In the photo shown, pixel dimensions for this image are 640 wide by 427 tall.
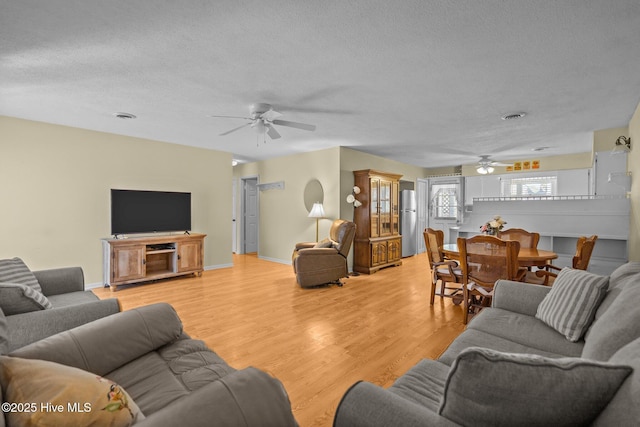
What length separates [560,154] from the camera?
6594mm

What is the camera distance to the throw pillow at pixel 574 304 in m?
1.72

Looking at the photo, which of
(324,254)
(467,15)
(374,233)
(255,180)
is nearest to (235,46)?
(467,15)

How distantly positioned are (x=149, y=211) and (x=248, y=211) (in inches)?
121

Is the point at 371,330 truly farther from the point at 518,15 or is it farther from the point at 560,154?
the point at 560,154

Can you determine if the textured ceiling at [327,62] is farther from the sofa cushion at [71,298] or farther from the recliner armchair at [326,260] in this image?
the sofa cushion at [71,298]

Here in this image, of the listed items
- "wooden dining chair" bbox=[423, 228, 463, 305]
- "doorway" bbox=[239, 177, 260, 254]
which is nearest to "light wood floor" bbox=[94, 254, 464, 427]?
"wooden dining chair" bbox=[423, 228, 463, 305]

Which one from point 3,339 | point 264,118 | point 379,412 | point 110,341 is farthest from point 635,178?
point 3,339

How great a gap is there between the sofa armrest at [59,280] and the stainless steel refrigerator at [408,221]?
20.6 feet

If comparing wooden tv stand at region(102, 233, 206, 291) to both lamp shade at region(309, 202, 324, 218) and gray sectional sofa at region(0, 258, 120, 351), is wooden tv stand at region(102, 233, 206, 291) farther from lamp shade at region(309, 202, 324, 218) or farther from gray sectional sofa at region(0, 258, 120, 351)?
gray sectional sofa at region(0, 258, 120, 351)

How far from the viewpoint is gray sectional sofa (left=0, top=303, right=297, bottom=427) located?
30.7 inches

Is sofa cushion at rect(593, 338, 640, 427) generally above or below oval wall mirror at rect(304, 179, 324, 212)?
below

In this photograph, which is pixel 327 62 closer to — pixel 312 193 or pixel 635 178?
pixel 635 178

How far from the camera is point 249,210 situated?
818 centimetres

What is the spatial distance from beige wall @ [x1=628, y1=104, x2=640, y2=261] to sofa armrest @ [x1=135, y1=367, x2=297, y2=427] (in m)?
4.48
